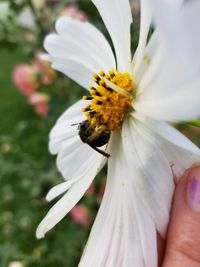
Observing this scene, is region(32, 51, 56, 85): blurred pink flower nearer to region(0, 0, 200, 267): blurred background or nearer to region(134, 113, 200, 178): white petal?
region(0, 0, 200, 267): blurred background

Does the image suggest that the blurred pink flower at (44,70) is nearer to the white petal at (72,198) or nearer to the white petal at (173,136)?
the white petal at (72,198)

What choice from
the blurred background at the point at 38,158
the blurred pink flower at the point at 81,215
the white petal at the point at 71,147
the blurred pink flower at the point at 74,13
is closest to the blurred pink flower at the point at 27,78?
the blurred background at the point at 38,158

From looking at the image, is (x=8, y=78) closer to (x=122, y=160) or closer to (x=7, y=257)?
(x=7, y=257)

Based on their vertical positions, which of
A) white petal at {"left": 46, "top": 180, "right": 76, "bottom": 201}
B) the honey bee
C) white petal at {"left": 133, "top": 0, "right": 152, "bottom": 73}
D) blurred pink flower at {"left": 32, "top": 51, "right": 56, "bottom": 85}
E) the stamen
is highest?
blurred pink flower at {"left": 32, "top": 51, "right": 56, "bottom": 85}

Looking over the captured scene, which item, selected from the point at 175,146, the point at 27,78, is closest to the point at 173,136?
the point at 175,146

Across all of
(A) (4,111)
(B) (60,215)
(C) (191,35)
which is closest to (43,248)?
(B) (60,215)

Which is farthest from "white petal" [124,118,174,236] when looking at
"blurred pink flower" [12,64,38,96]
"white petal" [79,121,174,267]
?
"blurred pink flower" [12,64,38,96]
